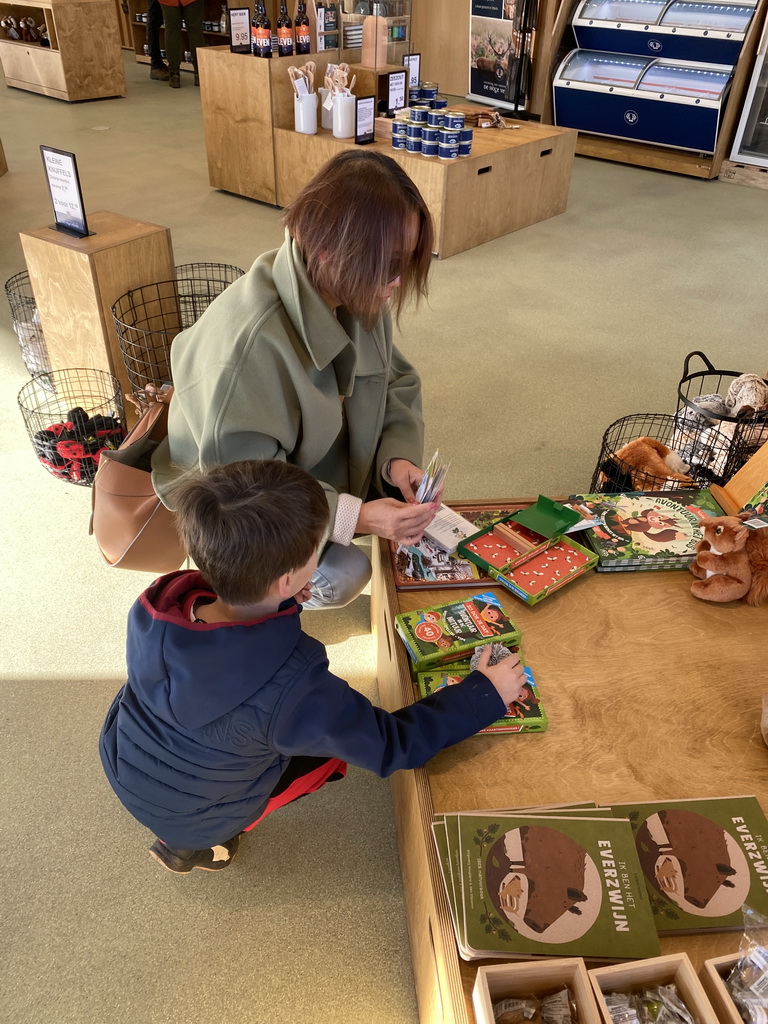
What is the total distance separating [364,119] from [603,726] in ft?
14.5

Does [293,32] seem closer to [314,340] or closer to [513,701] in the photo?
[314,340]

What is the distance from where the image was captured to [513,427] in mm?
3188

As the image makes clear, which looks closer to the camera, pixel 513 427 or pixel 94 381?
pixel 94 381

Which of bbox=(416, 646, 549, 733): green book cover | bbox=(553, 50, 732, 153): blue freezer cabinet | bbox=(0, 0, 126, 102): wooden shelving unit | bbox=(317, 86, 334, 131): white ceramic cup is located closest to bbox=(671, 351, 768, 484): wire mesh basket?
bbox=(416, 646, 549, 733): green book cover

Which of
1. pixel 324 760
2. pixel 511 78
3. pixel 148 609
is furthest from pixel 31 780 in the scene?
pixel 511 78

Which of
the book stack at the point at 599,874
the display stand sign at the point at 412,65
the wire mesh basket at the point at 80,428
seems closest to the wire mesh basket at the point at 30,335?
the wire mesh basket at the point at 80,428

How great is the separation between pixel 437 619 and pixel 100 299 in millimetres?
1743

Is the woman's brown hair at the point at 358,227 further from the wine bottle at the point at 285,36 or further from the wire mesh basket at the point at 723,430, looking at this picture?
the wine bottle at the point at 285,36

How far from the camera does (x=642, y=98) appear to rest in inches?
243

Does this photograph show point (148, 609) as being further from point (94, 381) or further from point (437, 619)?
point (94, 381)

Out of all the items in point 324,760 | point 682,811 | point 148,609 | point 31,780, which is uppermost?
point 148,609

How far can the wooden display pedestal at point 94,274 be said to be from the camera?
2.55 meters

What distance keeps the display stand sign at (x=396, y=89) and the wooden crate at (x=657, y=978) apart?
196 inches

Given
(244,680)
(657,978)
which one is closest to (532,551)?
(244,680)
